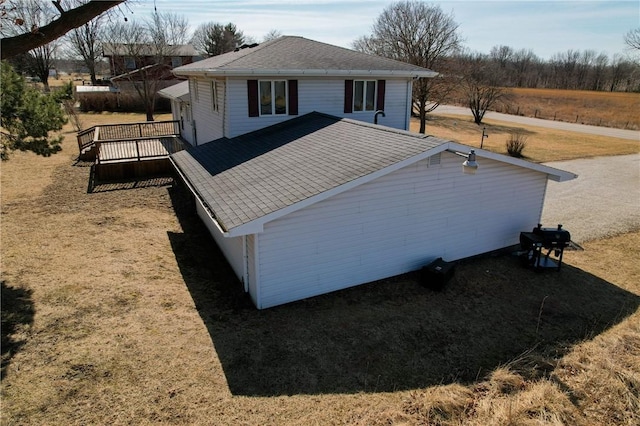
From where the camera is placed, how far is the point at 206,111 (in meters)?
16.0

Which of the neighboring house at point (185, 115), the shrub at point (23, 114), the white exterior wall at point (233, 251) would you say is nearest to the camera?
the white exterior wall at point (233, 251)

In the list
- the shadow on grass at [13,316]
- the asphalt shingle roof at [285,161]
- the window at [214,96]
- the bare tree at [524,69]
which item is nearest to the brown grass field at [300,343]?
the shadow on grass at [13,316]

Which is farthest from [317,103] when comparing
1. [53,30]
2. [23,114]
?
[23,114]

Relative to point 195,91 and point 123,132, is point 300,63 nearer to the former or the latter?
point 195,91

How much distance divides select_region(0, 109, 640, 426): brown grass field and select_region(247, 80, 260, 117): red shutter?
465 centimetres

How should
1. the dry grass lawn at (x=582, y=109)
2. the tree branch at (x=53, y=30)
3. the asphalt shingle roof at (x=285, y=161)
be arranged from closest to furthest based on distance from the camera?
the asphalt shingle roof at (x=285, y=161), the tree branch at (x=53, y=30), the dry grass lawn at (x=582, y=109)

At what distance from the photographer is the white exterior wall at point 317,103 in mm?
13094

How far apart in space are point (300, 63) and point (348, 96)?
225 cm

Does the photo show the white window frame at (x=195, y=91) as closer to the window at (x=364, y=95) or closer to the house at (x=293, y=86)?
the house at (x=293, y=86)

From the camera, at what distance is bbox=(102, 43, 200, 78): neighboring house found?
3970 cm

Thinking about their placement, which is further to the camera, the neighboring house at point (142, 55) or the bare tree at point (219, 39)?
the bare tree at point (219, 39)

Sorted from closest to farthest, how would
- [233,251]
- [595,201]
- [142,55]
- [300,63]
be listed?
[233,251], [300,63], [595,201], [142,55]

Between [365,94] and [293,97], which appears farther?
[365,94]

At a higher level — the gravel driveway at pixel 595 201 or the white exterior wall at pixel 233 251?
the white exterior wall at pixel 233 251
